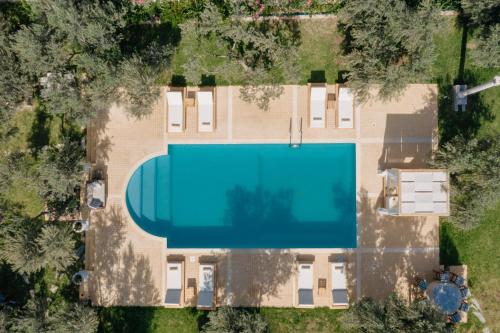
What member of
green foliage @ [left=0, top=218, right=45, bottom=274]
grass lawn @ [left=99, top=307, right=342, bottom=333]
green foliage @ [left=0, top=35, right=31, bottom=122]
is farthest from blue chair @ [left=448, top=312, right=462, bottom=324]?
green foliage @ [left=0, top=35, right=31, bottom=122]

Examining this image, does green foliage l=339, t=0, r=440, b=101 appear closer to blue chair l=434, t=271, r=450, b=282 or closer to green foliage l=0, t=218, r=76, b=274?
blue chair l=434, t=271, r=450, b=282

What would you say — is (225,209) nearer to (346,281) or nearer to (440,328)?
(346,281)

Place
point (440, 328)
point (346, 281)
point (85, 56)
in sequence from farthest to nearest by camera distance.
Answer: point (346, 281)
point (85, 56)
point (440, 328)

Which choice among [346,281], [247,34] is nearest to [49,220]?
[247,34]

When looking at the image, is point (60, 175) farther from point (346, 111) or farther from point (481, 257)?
point (481, 257)

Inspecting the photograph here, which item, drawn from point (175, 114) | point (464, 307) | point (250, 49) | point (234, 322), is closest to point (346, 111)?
point (250, 49)

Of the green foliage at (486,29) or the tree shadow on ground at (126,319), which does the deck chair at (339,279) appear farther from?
the green foliage at (486,29)

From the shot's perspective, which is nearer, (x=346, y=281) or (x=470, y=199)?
(x=470, y=199)
